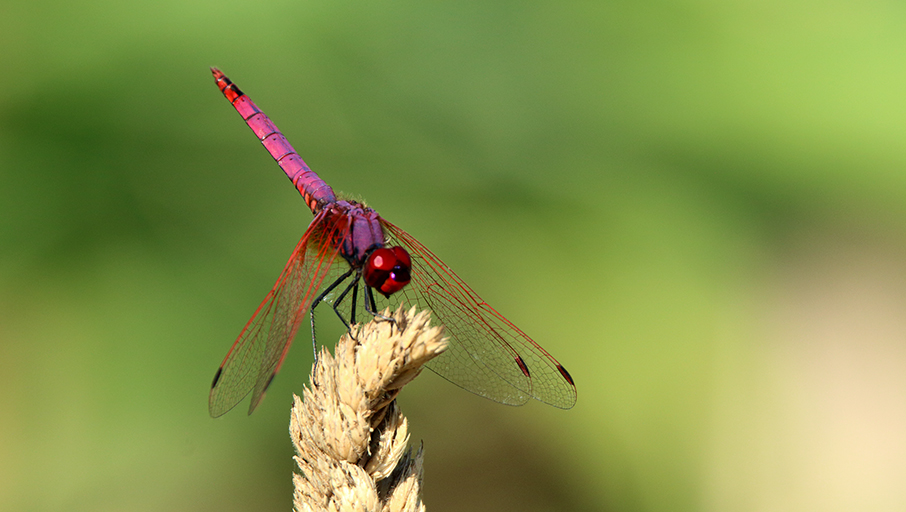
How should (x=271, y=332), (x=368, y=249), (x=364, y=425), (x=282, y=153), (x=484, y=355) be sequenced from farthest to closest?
(x=282, y=153), (x=484, y=355), (x=368, y=249), (x=271, y=332), (x=364, y=425)

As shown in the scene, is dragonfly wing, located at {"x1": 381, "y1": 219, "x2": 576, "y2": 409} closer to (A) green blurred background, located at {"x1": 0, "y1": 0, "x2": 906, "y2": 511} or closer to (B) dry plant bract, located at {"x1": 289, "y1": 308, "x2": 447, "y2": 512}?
(B) dry plant bract, located at {"x1": 289, "y1": 308, "x2": 447, "y2": 512}

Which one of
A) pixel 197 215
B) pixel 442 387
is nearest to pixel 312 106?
pixel 197 215

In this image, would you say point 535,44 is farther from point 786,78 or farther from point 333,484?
point 333,484

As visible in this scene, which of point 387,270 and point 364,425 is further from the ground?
point 387,270

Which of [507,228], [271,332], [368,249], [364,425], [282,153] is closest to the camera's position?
[364,425]

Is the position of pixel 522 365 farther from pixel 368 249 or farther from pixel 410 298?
pixel 368 249

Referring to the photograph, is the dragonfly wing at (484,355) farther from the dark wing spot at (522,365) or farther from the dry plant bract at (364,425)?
the dry plant bract at (364,425)

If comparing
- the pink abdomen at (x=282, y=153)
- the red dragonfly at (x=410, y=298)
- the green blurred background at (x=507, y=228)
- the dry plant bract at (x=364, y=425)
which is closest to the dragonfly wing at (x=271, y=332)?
the red dragonfly at (x=410, y=298)

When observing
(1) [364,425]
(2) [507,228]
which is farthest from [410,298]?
(2) [507,228]
